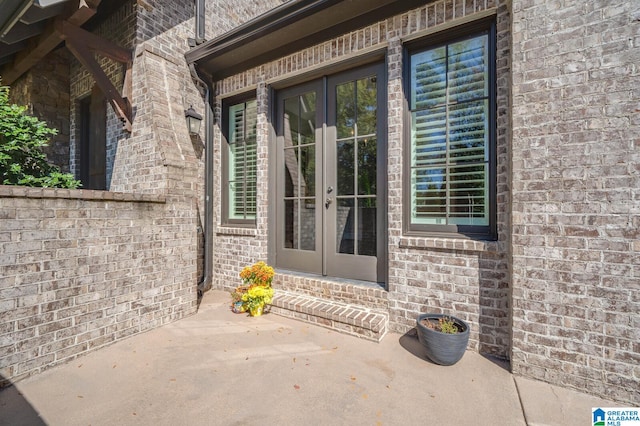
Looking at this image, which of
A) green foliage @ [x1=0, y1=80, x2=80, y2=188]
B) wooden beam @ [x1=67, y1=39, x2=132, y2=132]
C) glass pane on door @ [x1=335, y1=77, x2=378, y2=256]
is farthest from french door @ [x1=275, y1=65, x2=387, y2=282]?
green foliage @ [x1=0, y1=80, x2=80, y2=188]

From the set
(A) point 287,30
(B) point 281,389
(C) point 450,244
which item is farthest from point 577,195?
(A) point 287,30

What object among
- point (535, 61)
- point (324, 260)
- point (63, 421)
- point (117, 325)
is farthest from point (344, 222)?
point (63, 421)

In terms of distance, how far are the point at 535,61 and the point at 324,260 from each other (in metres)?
2.66

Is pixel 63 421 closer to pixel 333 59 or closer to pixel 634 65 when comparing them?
pixel 333 59

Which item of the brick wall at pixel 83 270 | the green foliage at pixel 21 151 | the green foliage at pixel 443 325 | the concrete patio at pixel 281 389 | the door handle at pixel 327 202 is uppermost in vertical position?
the green foliage at pixel 21 151

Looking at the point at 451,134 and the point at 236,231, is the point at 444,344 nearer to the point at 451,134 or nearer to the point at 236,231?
the point at 451,134

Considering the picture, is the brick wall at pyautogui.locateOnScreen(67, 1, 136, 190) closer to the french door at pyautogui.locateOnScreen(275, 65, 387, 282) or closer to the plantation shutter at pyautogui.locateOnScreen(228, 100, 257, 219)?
the plantation shutter at pyautogui.locateOnScreen(228, 100, 257, 219)

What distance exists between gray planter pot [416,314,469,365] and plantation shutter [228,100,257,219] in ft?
9.18

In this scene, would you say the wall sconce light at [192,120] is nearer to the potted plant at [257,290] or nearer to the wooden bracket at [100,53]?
the wooden bracket at [100,53]

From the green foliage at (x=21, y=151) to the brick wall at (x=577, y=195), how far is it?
178 inches

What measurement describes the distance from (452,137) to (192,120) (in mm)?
3177

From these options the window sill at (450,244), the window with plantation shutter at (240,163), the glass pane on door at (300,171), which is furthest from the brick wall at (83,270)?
the window sill at (450,244)

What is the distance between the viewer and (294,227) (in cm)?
382

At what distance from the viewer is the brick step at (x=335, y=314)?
272cm
